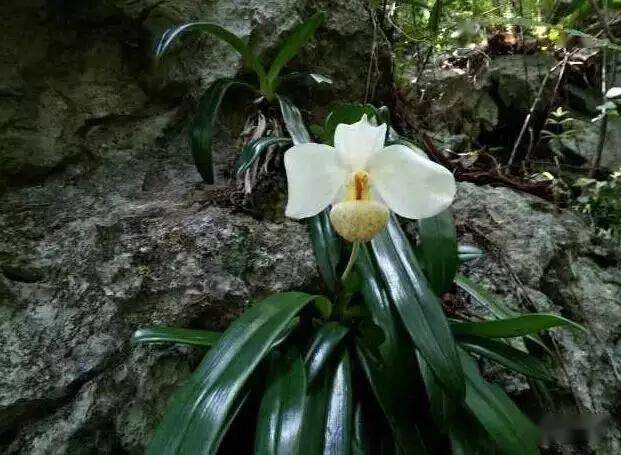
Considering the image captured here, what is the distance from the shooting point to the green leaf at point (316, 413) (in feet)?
1.92

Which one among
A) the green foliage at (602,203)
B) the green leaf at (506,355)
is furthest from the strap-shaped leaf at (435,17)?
the green leaf at (506,355)

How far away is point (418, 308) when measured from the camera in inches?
25.2

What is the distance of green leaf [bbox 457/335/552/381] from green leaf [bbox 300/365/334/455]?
260 mm

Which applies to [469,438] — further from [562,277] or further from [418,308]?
[562,277]

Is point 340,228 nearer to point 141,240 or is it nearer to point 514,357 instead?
point 514,357

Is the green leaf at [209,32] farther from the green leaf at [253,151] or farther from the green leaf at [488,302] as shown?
the green leaf at [488,302]

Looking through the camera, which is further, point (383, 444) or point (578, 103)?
point (578, 103)

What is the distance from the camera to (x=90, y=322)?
34.1 inches

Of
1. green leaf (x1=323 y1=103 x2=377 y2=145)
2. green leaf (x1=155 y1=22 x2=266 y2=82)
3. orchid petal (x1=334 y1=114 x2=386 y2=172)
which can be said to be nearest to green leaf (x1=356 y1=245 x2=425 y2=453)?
orchid petal (x1=334 y1=114 x2=386 y2=172)

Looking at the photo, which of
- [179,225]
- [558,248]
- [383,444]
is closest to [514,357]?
[383,444]

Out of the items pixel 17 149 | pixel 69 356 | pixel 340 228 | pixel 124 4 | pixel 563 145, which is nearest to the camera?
pixel 340 228

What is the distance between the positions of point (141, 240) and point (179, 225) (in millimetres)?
88

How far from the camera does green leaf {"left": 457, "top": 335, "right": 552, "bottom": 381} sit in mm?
733

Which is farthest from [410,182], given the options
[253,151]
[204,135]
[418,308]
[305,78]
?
[305,78]
